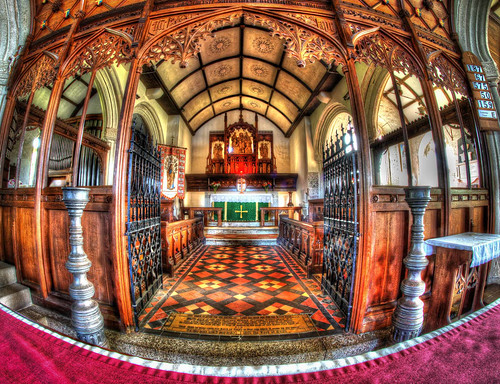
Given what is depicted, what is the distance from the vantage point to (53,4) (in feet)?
9.61

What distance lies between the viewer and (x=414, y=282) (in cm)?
172

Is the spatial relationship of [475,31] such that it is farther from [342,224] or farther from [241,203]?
[241,203]

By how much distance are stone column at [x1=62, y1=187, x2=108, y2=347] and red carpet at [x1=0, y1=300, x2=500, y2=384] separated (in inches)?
28.8

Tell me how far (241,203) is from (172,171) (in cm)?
417

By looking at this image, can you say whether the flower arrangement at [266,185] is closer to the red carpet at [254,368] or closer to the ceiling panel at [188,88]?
the ceiling panel at [188,88]

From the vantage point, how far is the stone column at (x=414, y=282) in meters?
1.69

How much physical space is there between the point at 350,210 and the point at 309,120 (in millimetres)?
7524

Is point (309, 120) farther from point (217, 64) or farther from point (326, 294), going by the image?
point (326, 294)

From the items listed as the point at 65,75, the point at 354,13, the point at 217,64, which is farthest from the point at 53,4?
the point at 217,64

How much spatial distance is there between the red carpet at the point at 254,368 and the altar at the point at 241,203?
31.2 ft

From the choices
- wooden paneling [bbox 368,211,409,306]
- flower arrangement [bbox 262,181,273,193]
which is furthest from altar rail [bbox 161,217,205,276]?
flower arrangement [bbox 262,181,273,193]

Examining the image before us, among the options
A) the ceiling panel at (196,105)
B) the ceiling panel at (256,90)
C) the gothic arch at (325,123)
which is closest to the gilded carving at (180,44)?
the gothic arch at (325,123)

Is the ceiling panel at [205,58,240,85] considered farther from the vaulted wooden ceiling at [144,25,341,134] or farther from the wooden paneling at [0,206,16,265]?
the wooden paneling at [0,206,16,265]

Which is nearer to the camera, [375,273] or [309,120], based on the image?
[375,273]
